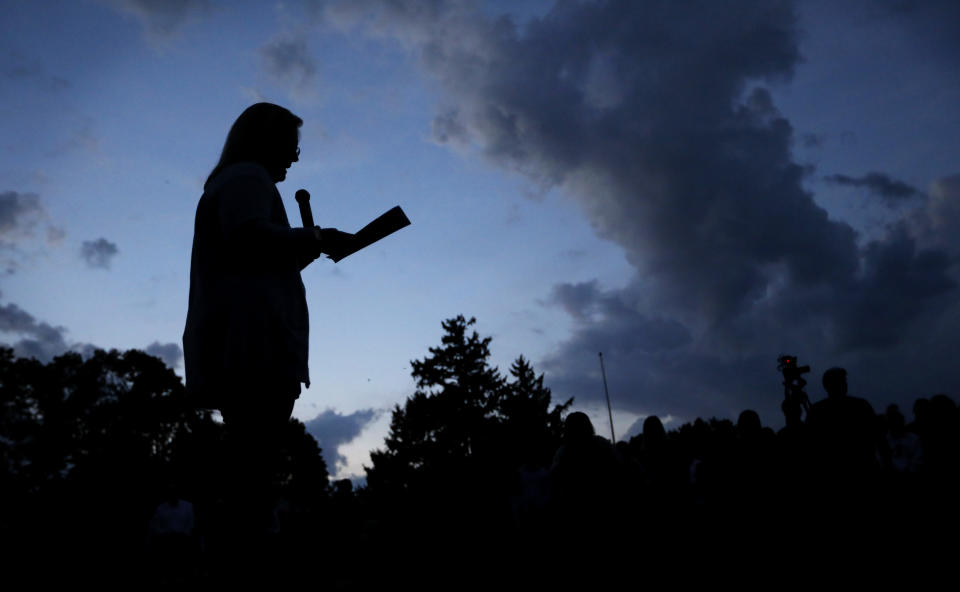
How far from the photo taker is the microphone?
8.89 ft

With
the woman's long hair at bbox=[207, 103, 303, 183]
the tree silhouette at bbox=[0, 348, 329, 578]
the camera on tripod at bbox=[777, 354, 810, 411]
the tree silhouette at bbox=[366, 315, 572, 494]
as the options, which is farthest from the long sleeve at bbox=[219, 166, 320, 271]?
the tree silhouette at bbox=[366, 315, 572, 494]

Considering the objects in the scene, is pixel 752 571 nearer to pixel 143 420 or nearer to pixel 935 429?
pixel 935 429

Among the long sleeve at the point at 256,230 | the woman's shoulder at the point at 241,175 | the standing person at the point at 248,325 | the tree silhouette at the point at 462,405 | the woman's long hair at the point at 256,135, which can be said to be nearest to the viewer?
the standing person at the point at 248,325

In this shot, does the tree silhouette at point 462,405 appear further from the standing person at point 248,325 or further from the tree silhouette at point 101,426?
the standing person at point 248,325

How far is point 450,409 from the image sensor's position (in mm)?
50344

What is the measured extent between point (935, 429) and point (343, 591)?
19.9 ft

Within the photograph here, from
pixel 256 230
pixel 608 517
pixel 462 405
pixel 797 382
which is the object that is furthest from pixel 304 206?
pixel 462 405

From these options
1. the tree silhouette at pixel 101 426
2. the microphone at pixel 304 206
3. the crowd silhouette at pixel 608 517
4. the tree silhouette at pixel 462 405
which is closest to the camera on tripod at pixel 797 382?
the crowd silhouette at pixel 608 517

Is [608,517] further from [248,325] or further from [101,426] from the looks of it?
[101,426]

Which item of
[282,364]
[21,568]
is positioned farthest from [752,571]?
[21,568]

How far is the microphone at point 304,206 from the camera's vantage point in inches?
107

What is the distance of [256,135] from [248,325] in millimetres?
925

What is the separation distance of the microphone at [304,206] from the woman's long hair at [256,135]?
21 cm

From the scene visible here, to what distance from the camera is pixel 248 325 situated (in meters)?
2.26
